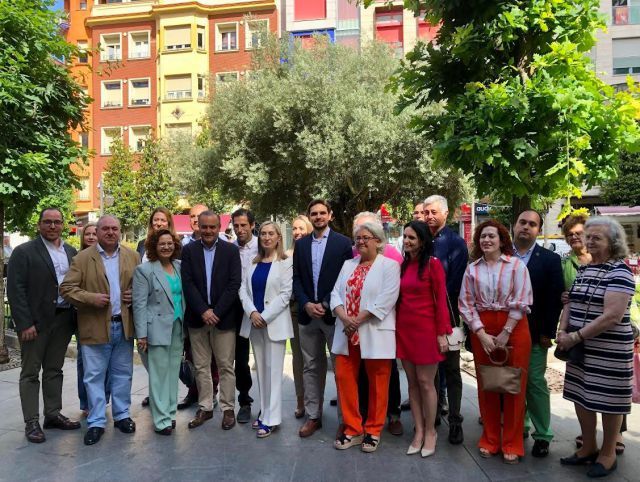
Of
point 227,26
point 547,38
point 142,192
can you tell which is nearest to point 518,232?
point 547,38

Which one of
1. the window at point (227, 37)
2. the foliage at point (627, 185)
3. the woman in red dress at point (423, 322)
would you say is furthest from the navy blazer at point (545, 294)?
the window at point (227, 37)

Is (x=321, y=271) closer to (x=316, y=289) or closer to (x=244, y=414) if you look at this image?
(x=316, y=289)

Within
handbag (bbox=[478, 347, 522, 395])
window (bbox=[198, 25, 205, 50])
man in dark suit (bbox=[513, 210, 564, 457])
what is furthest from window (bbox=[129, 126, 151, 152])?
handbag (bbox=[478, 347, 522, 395])

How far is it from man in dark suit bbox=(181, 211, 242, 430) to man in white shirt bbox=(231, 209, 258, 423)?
16 centimetres

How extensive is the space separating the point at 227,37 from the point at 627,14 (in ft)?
83.9

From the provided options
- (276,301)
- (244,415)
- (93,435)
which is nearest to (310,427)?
(244,415)

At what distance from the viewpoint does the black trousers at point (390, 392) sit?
15.5 feet

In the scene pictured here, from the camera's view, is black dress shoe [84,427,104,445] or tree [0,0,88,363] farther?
tree [0,0,88,363]

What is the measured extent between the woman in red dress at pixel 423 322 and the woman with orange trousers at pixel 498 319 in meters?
0.24

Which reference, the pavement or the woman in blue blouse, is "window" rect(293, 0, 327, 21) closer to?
the woman in blue blouse

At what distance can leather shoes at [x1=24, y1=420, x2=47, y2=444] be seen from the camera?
14.9 feet

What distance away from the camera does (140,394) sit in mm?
6074

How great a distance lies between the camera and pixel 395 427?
15.3 feet

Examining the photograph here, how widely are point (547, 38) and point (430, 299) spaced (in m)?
2.50
